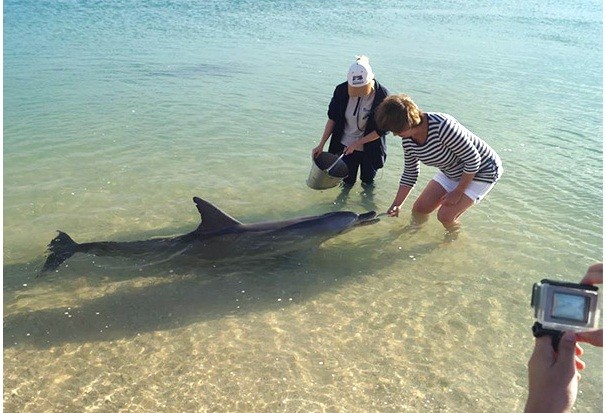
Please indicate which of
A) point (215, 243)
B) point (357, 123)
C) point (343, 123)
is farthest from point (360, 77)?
point (215, 243)

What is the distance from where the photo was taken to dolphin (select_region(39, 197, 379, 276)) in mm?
6305

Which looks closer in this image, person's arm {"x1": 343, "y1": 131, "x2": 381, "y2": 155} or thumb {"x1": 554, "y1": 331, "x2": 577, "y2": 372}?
thumb {"x1": 554, "y1": 331, "x2": 577, "y2": 372}

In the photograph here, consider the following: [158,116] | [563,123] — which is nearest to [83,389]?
[158,116]

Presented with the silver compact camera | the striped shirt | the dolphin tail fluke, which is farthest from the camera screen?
the dolphin tail fluke

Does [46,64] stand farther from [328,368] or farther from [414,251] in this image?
[328,368]

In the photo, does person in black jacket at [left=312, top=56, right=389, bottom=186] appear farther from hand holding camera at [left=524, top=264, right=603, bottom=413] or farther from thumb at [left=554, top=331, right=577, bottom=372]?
thumb at [left=554, top=331, right=577, bottom=372]

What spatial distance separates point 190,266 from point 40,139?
18.8 ft

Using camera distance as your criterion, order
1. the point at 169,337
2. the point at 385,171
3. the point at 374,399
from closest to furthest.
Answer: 1. the point at 374,399
2. the point at 169,337
3. the point at 385,171

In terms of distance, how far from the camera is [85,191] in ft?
27.4

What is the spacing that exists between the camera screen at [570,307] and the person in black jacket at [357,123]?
5013 mm

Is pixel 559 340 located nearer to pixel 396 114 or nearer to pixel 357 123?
pixel 396 114

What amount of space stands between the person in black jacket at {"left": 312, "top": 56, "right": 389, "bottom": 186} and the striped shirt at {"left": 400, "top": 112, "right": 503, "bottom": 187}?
2.19 ft

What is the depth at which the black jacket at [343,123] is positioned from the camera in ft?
A: 23.9

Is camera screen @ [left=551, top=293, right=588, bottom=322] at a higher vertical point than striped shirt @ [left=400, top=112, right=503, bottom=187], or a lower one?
higher
